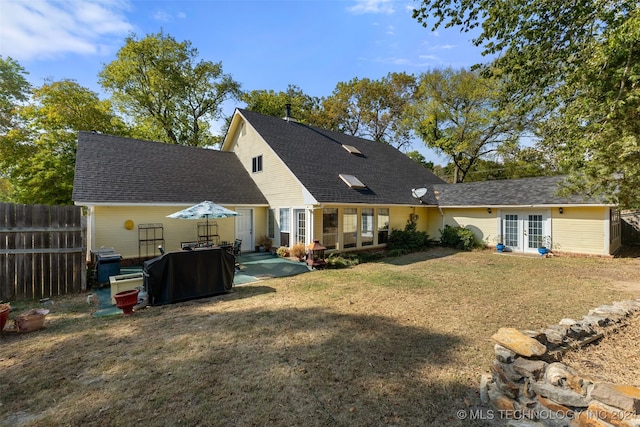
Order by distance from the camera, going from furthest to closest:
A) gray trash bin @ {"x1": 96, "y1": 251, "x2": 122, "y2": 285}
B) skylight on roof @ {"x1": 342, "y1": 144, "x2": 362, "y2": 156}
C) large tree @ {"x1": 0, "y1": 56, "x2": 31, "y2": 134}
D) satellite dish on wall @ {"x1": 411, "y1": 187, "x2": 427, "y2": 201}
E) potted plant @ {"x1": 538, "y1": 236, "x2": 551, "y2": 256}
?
1. large tree @ {"x1": 0, "y1": 56, "x2": 31, "y2": 134}
2. skylight on roof @ {"x1": 342, "y1": 144, "x2": 362, "y2": 156}
3. satellite dish on wall @ {"x1": 411, "y1": 187, "x2": 427, "y2": 201}
4. potted plant @ {"x1": 538, "y1": 236, "x2": 551, "y2": 256}
5. gray trash bin @ {"x1": 96, "y1": 251, "x2": 122, "y2": 285}

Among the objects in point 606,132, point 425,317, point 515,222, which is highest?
point 606,132

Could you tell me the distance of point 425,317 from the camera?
563 cm

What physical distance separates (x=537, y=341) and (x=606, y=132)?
4250 mm

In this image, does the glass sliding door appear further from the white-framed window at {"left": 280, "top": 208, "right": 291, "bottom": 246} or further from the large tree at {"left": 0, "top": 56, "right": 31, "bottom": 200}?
the large tree at {"left": 0, "top": 56, "right": 31, "bottom": 200}

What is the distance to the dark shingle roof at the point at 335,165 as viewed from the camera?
12329 mm

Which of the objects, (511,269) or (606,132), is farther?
(511,269)

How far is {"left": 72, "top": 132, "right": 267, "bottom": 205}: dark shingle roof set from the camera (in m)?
10.7

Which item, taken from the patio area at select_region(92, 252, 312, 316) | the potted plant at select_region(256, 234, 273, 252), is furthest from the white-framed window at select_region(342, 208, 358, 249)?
the potted plant at select_region(256, 234, 273, 252)

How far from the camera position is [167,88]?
24172 mm

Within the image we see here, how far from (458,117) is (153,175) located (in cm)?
2430

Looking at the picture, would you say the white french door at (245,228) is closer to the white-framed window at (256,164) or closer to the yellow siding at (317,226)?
the white-framed window at (256,164)

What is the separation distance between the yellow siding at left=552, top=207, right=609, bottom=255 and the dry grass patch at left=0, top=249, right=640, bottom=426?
20.0 feet

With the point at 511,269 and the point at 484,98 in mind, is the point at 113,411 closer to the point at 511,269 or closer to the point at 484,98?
the point at 511,269

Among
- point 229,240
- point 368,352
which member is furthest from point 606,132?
point 229,240
